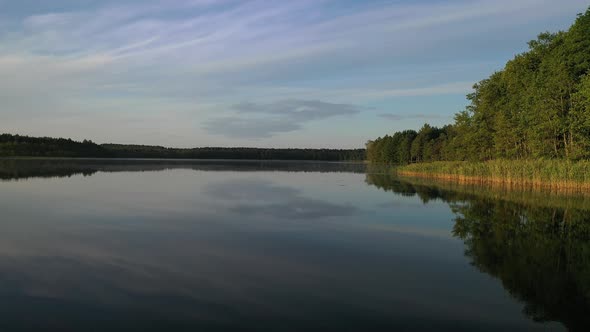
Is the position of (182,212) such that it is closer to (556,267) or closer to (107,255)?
(107,255)

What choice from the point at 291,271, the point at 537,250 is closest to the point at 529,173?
the point at 537,250

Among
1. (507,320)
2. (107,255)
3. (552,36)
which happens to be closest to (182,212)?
(107,255)

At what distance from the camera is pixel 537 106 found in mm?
45438

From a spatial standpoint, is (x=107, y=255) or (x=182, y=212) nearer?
(x=107, y=255)

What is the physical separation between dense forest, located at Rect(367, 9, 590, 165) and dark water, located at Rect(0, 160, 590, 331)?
75.8 feet

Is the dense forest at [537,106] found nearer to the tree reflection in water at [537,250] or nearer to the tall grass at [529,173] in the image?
the tall grass at [529,173]

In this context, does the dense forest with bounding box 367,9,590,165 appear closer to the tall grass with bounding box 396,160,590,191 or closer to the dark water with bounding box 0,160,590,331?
the tall grass with bounding box 396,160,590,191

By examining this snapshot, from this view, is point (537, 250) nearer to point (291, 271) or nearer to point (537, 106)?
point (291, 271)

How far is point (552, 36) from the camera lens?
170 feet

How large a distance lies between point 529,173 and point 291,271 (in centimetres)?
3791

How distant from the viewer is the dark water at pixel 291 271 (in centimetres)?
816

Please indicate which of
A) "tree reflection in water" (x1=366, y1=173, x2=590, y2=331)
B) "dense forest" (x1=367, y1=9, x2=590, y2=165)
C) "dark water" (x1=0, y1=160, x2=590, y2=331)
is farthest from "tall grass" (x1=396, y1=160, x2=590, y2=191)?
"dark water" (x1=0, y1=160, x2=590, y2=331)

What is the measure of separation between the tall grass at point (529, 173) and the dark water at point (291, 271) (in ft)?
53.1

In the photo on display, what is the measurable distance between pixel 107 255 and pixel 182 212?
34.3 feet
